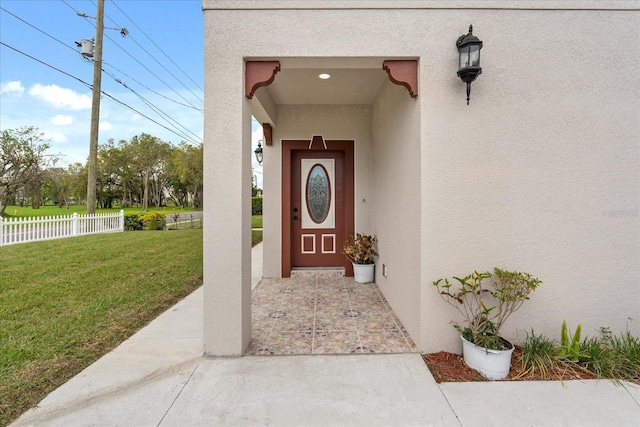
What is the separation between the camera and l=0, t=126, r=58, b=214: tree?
1216 cm

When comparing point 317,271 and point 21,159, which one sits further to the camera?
point 21,159

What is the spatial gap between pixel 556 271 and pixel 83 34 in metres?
14.1

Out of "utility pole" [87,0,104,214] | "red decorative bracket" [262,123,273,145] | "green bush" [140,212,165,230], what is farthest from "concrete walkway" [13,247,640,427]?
"green bush" [140,212,165,230]

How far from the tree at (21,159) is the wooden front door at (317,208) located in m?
14.3

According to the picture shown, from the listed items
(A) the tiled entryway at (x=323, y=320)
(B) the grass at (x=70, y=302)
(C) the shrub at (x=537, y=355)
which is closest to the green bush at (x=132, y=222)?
(B) the grass at (x=70, y=302)

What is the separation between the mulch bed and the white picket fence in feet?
34.1

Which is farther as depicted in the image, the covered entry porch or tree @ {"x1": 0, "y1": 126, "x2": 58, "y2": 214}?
tree @ {"x1": 0, "y1": 126, "x2": 58, "y2": 214}

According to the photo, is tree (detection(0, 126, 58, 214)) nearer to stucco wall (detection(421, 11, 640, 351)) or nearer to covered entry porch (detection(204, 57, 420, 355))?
covered entry porch (detection(204, 57, 420, 355))

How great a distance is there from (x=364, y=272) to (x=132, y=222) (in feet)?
38.6

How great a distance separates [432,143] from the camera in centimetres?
243

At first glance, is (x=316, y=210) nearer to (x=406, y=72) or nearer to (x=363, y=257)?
(x=363, y=257)

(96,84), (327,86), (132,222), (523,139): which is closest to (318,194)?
(327,86)

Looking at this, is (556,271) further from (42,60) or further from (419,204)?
(42,60)

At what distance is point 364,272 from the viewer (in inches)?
181
